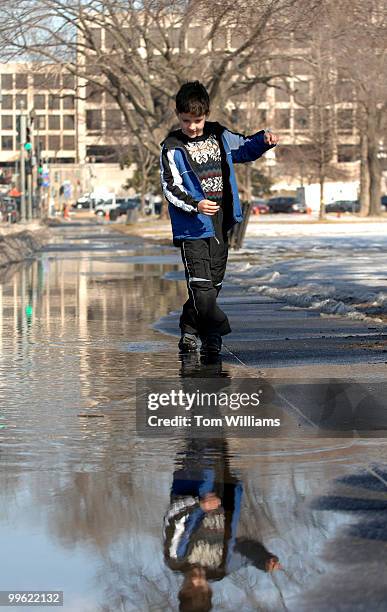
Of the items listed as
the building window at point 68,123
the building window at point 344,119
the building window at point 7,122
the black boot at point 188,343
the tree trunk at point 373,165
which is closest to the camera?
the black boot at point 188,343

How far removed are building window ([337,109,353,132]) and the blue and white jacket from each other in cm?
7390

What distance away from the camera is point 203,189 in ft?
33.4

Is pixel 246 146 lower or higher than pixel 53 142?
higher

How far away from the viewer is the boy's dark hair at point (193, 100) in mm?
9954

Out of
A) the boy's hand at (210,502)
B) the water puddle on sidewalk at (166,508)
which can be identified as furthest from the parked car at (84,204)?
the boy's hand at (210,502)

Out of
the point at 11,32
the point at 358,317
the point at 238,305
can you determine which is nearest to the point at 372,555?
the point at 358,317

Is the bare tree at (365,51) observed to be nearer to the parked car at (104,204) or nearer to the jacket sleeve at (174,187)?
the jacket sleeve at (174,187)

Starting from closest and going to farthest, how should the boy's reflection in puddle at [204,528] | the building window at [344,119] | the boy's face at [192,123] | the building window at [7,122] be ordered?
the boy's reflection in puddle at [204,528]
the boy's face at [192,123]
the building window at [344,119]
the building window at [7,122]

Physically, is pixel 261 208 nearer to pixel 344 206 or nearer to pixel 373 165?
pixel 344 206

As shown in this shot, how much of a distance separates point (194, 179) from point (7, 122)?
18050cm

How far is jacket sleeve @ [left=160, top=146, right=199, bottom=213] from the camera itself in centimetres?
1005

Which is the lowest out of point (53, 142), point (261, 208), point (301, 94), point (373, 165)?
point (261, 208)

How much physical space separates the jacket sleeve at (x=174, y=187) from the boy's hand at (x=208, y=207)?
0.14 m

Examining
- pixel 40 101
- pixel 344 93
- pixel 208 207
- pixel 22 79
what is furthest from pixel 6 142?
pixel 208 207
